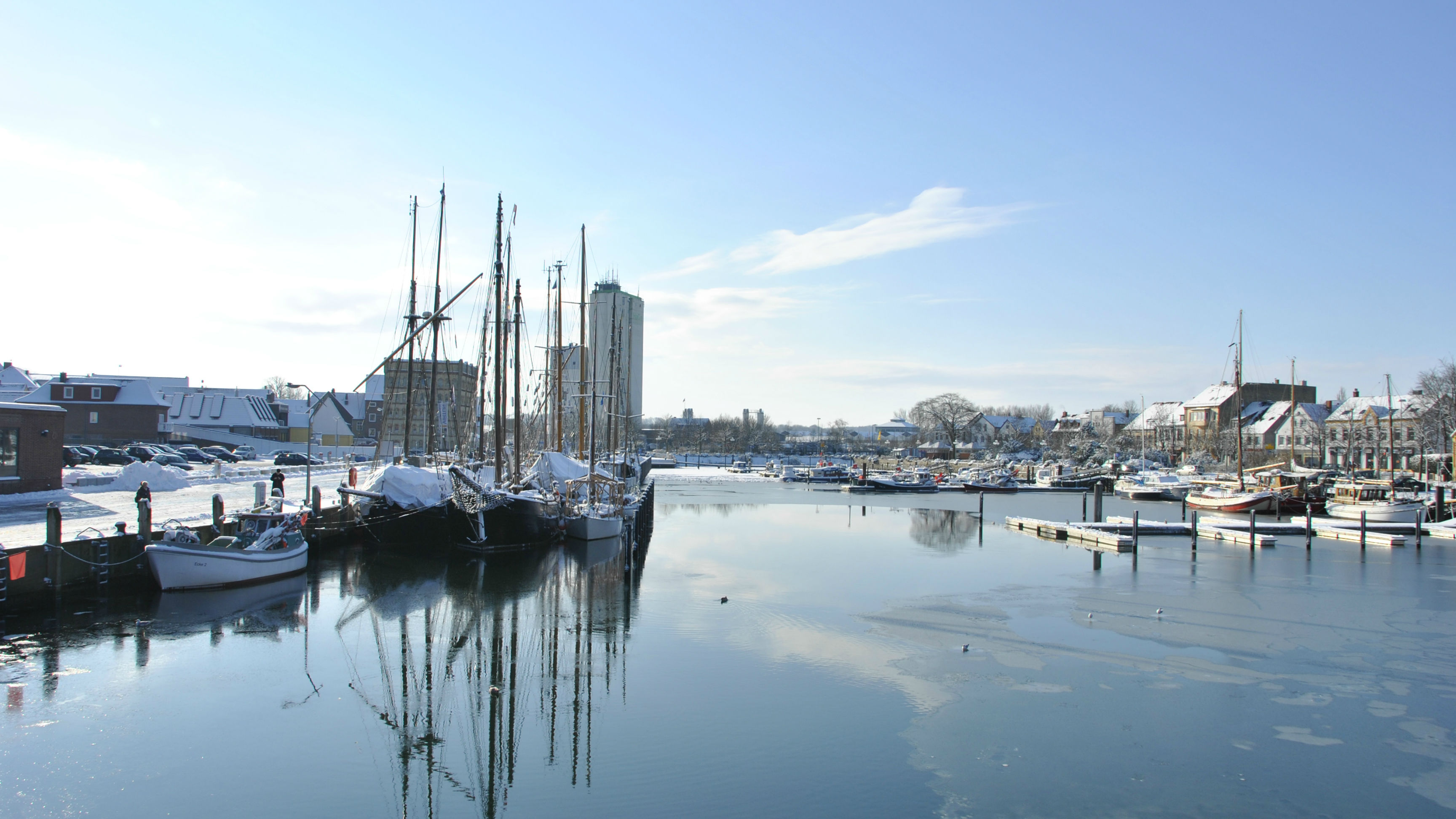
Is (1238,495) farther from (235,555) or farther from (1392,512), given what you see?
(235,555)

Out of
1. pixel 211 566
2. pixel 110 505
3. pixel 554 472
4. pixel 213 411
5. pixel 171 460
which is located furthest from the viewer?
pixel 213 411

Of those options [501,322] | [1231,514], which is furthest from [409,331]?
[1231,514]

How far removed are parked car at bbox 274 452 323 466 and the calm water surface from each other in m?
41.0

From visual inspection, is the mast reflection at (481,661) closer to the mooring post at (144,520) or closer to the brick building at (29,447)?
the mooring post at (144,520)

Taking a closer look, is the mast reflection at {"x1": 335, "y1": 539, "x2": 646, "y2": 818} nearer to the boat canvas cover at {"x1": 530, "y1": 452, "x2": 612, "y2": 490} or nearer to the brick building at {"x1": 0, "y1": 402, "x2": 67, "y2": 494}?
the boat canvas cover at {"x1": 530, "y1": 452, "x2": 612, "y2": 490}

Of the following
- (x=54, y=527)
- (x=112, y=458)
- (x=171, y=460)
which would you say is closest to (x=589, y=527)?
(x=54, y=527)

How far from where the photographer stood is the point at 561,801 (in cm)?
1212

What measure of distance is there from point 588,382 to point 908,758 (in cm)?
4502

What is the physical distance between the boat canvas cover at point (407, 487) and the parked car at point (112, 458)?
35.4 meters

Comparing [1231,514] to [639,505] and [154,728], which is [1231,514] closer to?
[639,505]

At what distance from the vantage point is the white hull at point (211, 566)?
2352 centimetres

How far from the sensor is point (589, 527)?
3775 centimetres

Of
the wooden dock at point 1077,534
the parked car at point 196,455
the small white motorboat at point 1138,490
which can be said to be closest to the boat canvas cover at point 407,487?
the wooden dock at point 1077,534

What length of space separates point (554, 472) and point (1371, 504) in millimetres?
45318
